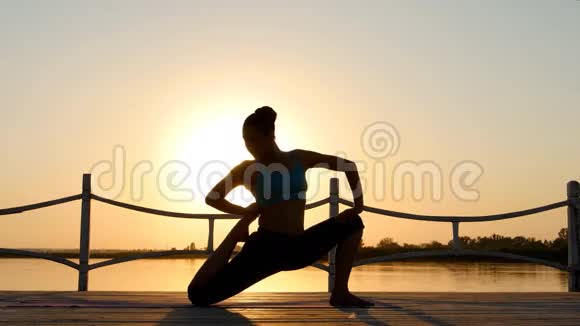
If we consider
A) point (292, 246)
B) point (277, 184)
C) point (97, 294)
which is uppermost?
point (277, 184)

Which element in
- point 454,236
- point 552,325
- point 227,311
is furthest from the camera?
point 454,236

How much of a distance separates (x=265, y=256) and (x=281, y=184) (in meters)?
0.51

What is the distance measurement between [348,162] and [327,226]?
48 centimetres

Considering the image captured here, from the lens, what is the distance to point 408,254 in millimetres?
8562

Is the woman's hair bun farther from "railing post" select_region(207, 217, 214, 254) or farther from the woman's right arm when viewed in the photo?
"railing post" select_region(207, 217, 214, 254)

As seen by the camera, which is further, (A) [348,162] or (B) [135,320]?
(A) [348,162]

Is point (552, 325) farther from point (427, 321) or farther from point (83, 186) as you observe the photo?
point (83, 186)

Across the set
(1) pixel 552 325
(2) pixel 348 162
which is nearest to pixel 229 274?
(2) pixel 348 162

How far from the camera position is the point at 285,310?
→ 4.98m

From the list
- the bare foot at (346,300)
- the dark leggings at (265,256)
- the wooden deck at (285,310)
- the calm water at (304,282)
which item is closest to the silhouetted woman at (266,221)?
the dark leggings at (265,256)

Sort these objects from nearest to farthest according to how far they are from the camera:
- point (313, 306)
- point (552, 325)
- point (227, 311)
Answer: point (552, 325)
point (227, 311)
point (313, 306)

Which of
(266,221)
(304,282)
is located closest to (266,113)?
(266,221)

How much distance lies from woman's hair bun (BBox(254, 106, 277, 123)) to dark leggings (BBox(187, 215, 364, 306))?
0.77 meters

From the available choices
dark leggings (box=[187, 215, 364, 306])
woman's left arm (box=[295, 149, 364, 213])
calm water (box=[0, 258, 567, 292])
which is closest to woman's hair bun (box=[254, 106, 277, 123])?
woman's left arm (box=[295, 149, 364, 213])
